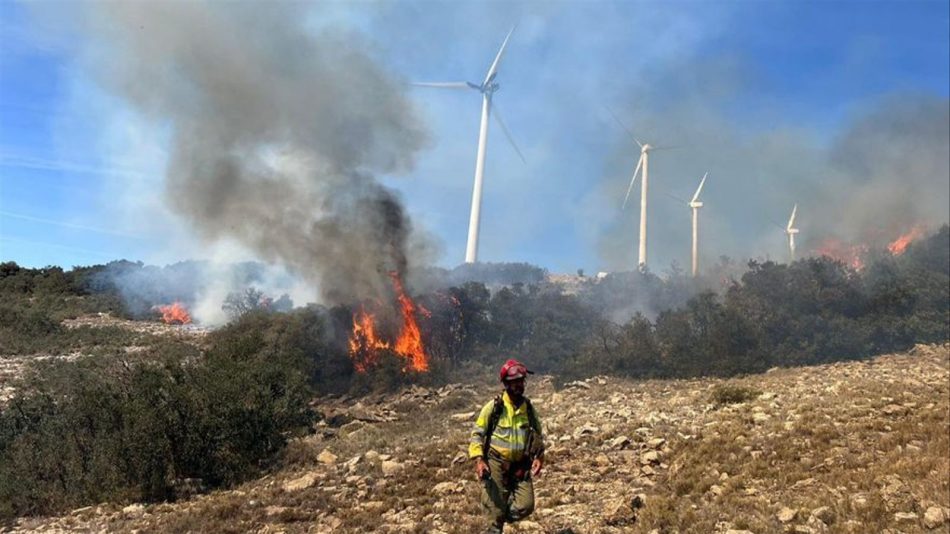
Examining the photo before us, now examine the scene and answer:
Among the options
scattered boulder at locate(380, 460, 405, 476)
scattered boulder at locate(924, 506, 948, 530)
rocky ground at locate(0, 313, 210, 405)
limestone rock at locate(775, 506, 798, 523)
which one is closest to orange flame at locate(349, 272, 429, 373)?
rocky ground at locate(0, 313, 210, 405)

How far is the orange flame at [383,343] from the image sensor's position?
29906mm

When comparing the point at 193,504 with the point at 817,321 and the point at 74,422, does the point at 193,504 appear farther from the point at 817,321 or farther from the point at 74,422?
the point at 817,321

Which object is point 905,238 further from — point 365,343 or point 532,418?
point 532,418

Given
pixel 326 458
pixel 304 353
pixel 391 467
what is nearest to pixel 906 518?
pixel 391 467

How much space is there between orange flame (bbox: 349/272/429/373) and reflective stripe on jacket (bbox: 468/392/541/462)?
2223cm

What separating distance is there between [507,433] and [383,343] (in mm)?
24252

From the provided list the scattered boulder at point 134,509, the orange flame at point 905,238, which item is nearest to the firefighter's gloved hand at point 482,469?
the scattered boulder at point 134,509

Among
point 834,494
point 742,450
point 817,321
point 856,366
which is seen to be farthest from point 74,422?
point 817,321

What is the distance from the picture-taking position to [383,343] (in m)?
30.8

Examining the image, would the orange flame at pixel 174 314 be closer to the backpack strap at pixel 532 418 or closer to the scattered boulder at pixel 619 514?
the scattered boulder at pixel 619 514

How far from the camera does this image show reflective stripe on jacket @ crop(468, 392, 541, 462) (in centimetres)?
717

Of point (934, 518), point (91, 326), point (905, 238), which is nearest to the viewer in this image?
point (934, 518)

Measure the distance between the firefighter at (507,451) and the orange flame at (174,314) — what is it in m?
44.0

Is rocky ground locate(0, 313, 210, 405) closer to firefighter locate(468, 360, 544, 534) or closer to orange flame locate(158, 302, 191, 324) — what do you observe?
orange flame locate(158, 302, 191, 324)
